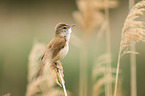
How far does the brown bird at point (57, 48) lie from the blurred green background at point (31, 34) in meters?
0.92

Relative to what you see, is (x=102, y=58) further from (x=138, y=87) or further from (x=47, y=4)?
(x=47, y=4)

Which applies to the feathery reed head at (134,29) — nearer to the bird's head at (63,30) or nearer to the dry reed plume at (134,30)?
the dry reed plume at (134,30)

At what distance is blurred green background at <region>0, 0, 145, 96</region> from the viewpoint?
187 centimetres

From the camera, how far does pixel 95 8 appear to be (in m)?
1.00

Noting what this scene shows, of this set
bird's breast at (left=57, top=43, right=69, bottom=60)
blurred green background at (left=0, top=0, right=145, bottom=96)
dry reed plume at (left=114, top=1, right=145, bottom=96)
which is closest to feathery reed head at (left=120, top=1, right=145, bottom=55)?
dry reed plume at (left=114, top=1, right=145, bottom=96)

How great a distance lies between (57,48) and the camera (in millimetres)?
748

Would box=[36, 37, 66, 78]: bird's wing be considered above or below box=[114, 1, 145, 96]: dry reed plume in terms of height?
below

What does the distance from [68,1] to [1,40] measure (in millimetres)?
1200

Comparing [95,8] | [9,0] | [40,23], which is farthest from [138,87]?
[9,0]

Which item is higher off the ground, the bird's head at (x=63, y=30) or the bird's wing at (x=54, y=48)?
the bird's head at (x=63, y=30)

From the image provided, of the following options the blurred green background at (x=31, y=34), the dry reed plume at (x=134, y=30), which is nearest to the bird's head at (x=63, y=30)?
the dry reed plume at (x=134, y=30)

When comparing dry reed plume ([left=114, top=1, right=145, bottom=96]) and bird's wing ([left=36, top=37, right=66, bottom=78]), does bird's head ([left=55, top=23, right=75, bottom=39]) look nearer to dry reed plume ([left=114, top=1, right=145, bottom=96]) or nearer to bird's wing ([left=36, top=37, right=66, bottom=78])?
bird's wing ([left=36, top=37, right=66, bottom=78])

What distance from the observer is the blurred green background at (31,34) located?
1.87 m

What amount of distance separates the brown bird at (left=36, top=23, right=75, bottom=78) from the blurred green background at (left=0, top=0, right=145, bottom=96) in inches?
36.1
